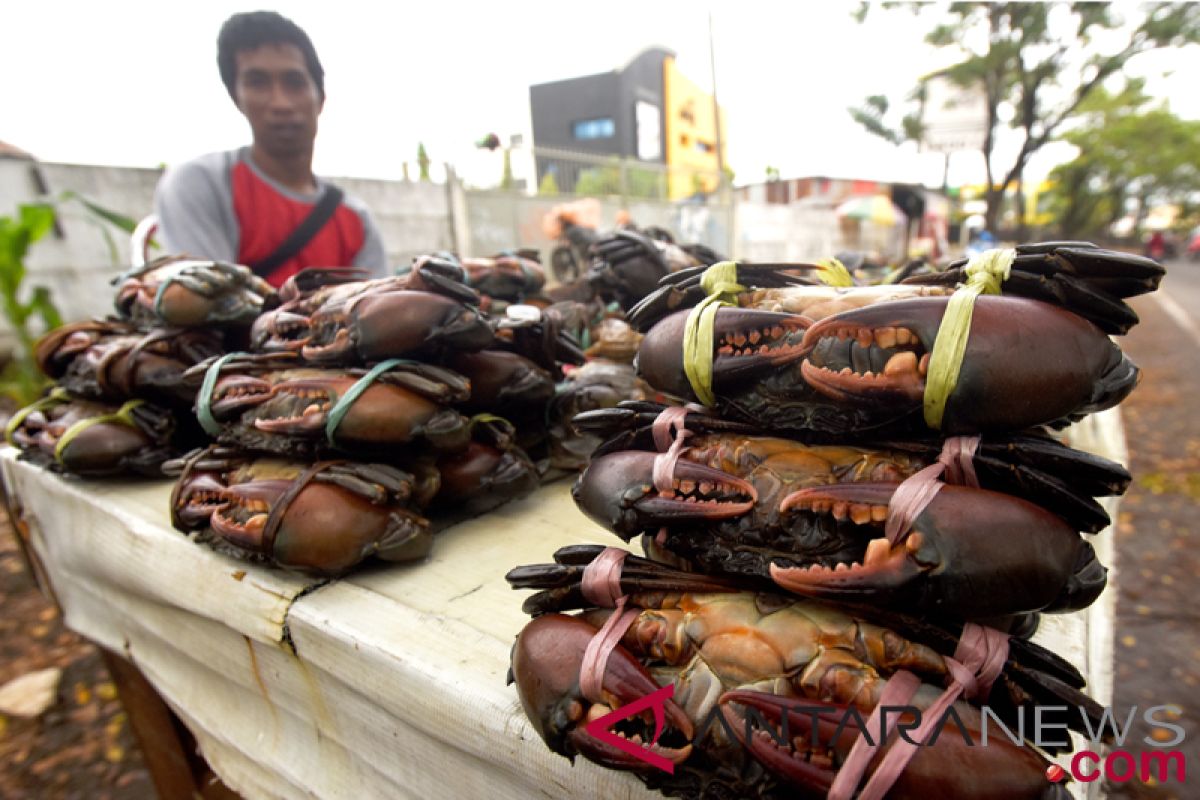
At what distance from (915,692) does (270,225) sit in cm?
280

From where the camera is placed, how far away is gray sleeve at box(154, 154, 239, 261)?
2396 millimetres

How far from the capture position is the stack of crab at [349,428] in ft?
3.86

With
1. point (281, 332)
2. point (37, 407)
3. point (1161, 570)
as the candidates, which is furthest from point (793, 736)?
point (1161, 570)

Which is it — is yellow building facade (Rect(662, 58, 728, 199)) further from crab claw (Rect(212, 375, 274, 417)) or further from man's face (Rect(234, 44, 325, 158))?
crab claw (Rect(212, 375, 274, 417))

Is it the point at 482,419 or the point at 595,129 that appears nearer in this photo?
the point at 482,419

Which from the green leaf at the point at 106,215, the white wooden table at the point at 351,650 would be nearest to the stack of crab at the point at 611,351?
the white wooden table at the point at 351,650

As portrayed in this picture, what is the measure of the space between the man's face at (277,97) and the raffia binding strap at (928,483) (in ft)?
8.67

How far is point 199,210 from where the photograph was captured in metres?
2.43

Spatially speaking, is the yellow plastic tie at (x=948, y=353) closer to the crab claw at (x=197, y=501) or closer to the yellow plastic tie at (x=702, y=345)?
the yellow plastic tie at (x=702, y=345)

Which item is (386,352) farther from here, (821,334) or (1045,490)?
(1045,490)

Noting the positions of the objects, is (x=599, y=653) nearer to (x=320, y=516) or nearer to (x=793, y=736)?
(x=793, y=736)

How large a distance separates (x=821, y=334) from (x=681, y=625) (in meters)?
0.40

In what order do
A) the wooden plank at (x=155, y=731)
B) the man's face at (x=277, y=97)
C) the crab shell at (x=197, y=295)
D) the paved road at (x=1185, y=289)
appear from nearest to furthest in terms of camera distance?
the crab shell at (x=197, y=295), the wooden plank at (x=155, y=731), the man's face at (x=277, y=97), the paved road at (x=1185, y=289)

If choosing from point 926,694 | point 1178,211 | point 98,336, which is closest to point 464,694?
point 926,694
